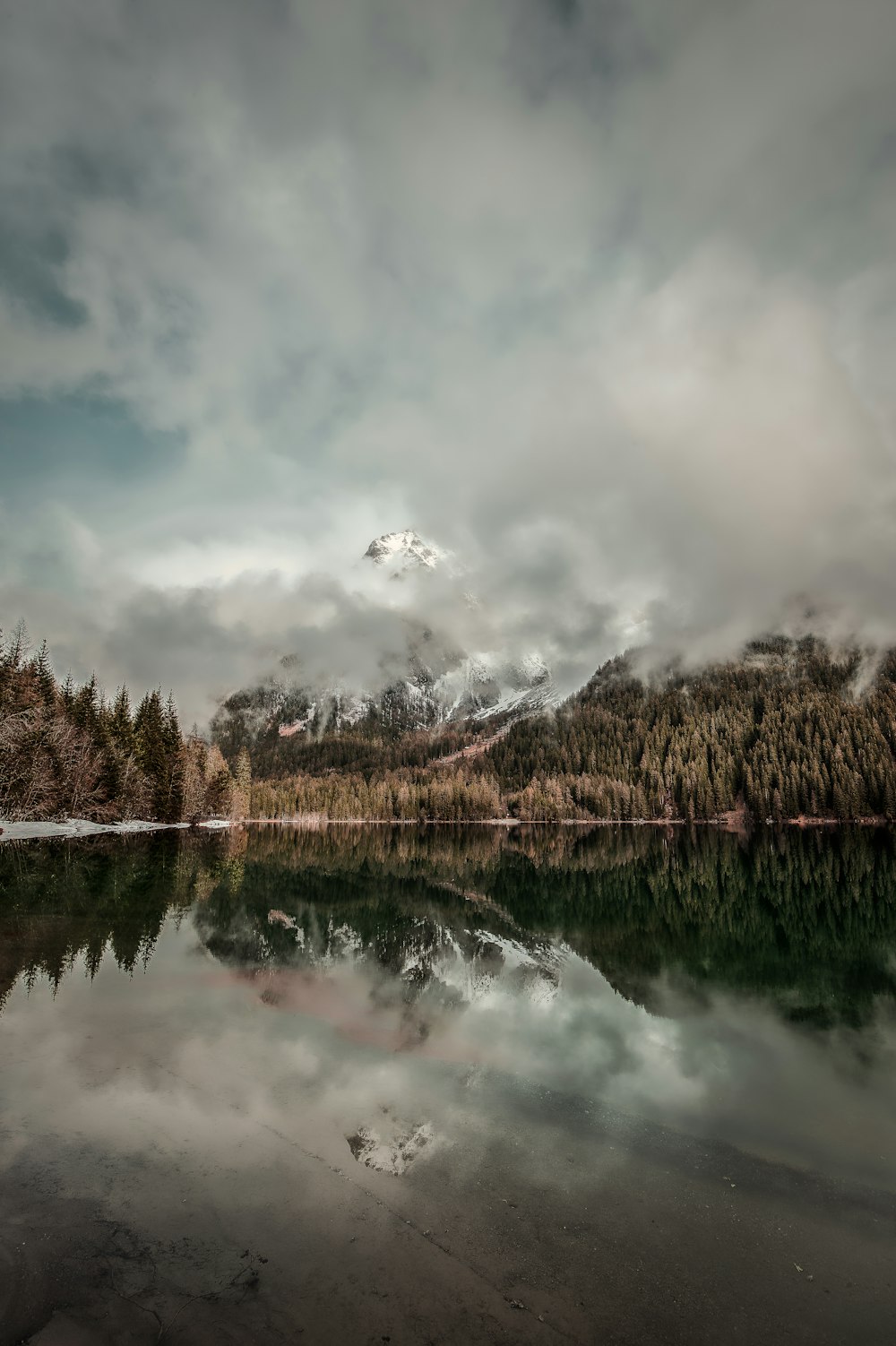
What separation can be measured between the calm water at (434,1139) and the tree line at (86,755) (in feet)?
140

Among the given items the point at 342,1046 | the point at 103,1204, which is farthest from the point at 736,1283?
the point at 342,1046

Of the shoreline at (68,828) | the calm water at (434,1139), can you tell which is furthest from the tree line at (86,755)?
the calm water at (434,1139)

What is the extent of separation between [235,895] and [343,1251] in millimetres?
35635

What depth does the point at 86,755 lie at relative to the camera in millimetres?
84000

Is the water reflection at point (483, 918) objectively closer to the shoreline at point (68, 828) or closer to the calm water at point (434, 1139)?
the calm water at point (434, 1139)

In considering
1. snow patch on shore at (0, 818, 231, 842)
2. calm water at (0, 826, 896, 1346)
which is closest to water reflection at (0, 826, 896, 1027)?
calm water at (0, 826, 896, 1346)

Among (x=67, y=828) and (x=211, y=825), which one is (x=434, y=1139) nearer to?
(x=67, y=828)

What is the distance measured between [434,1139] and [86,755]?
87.1 metres

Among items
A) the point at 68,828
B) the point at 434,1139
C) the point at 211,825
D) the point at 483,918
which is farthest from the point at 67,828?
the point at 434,1139

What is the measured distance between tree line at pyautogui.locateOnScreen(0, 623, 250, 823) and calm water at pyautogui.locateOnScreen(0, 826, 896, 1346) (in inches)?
1680

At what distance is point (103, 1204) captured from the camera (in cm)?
902

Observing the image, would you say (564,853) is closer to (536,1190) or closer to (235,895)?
(235,895)

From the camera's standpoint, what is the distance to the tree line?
230ft

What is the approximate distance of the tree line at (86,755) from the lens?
70.1m
